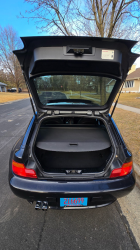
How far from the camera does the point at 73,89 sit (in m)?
2.23

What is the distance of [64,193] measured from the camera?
4.81 ft

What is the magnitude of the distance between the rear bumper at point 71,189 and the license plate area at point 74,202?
0.15ft

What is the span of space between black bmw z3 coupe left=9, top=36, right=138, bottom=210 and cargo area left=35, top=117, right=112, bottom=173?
0.05ft

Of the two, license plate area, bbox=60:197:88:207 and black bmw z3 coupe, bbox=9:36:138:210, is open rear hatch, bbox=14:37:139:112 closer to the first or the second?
black bmw z3 coupe, bbox=9:36:138:210

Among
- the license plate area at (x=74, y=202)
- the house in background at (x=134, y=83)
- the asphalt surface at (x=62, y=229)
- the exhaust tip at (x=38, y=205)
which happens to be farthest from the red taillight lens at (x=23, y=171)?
the house in background at (x=134, y=83)

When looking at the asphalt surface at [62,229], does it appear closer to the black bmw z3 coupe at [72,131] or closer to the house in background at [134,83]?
the black bmw z3 coupe at [72,131]

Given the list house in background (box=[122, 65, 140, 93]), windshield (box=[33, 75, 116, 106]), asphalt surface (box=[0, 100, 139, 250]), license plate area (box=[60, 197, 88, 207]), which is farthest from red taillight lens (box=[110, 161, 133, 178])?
house in background (box=[122, 65, 140, 93])

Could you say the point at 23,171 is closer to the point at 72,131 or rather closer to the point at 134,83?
the point at 72,131

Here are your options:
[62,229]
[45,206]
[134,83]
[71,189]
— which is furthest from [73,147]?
[134,83]

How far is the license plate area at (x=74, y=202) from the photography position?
1.51 metres

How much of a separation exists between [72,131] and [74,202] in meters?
1.22

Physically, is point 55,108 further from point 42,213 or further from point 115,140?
point 42,213

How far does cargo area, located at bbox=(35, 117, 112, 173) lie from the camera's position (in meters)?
2.05

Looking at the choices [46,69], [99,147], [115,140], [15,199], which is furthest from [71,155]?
[46,69]
